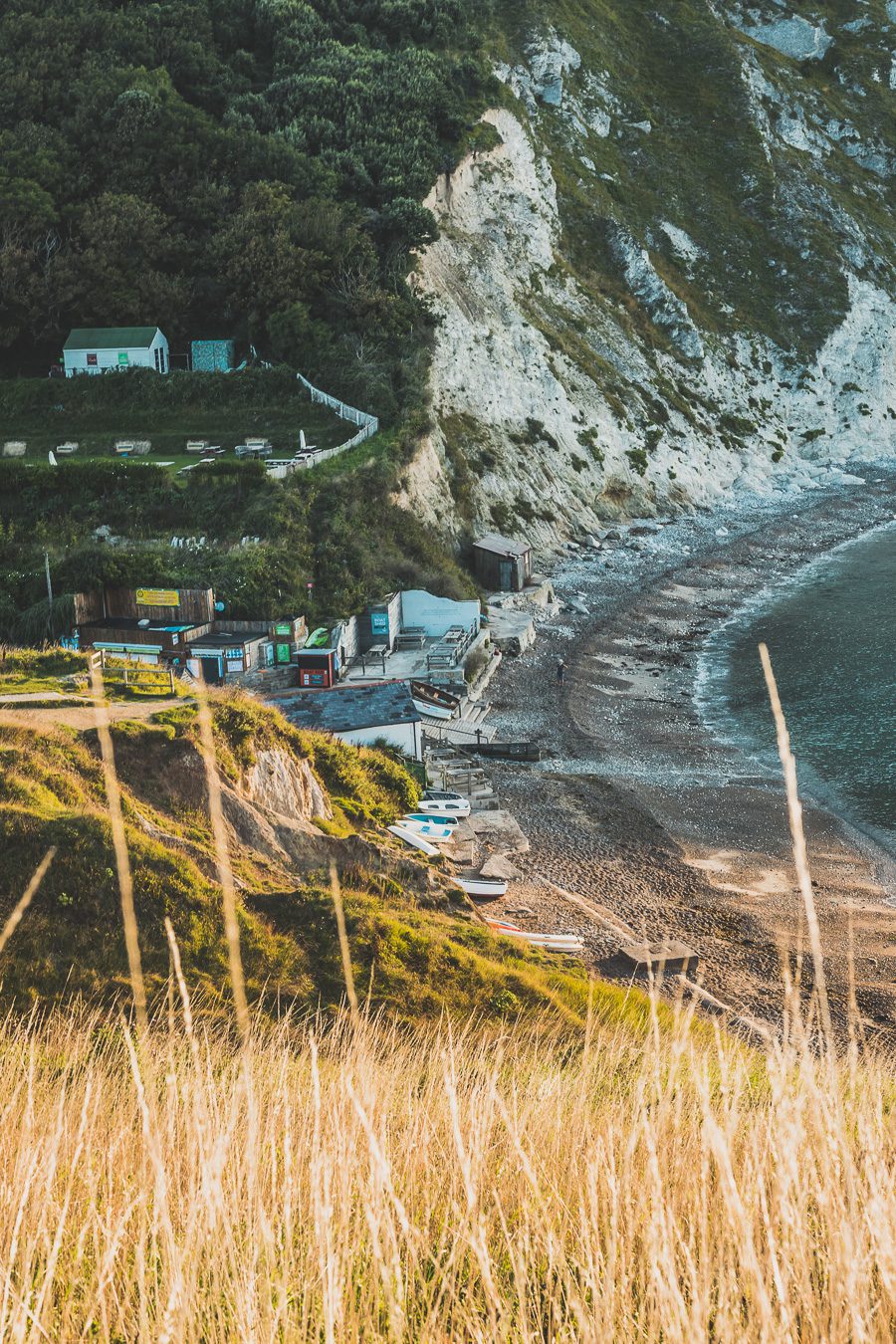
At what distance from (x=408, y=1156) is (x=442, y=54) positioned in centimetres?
8910

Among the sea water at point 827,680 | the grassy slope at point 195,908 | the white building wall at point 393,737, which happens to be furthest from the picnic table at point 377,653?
the grassy slope at point 195,908

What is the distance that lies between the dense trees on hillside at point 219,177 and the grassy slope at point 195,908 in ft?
131

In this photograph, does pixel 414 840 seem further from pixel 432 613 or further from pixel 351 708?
pixel 432 613

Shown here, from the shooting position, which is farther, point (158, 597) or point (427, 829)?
point (158, 597)

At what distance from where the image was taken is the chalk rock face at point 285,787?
2753 centimetres

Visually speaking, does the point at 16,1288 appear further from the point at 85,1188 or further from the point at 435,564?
the point at 435,564

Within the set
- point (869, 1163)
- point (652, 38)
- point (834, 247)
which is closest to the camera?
point (869, 1163)

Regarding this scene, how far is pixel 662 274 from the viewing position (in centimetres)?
9900

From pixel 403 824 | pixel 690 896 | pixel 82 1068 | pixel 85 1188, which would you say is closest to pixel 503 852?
pixel 403 824

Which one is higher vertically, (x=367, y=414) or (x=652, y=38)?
(x=652, y=38)

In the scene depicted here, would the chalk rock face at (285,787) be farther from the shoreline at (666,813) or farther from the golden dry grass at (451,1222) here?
the golden dry grass at (451,1222)

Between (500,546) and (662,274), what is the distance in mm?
47923

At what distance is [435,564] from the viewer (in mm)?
57031

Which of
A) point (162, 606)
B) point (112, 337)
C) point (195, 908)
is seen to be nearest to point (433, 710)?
point (162, 606)
